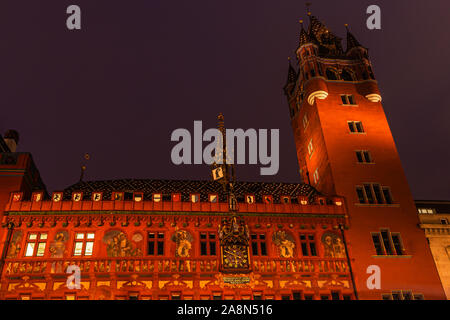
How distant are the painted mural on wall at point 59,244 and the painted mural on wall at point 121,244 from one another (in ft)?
8.80

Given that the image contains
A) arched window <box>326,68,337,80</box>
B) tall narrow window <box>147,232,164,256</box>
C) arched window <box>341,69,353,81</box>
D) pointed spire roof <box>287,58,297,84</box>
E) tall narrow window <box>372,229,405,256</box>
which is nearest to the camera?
tall narrow window <box>147,232,164,256</box>

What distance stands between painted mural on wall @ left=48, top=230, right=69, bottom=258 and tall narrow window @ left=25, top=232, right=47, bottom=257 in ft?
2.12

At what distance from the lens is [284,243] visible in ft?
109

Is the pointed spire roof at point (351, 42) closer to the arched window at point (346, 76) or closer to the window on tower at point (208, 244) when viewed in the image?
the arched window at point (346, 76)

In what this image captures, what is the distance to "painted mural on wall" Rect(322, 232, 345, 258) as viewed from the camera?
3328 cm

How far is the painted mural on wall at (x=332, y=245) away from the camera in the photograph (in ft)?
109

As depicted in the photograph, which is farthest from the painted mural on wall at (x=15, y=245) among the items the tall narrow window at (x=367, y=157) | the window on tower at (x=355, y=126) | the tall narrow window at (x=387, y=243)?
the window on tower at (x=355, y=126)

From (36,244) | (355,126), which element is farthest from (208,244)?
(355,126)

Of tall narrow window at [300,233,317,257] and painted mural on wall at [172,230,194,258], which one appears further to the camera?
tall narrow window at [300,233,317,257]

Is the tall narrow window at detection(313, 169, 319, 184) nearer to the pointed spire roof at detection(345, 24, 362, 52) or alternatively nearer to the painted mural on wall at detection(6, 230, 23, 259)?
the pointed spire roof at detection(345, 24, 362, 52)

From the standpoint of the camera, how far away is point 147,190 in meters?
38.4

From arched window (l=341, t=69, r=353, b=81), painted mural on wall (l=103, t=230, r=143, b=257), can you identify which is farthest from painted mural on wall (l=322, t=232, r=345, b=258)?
arched window (l=341, t=69, r=353, b=81)

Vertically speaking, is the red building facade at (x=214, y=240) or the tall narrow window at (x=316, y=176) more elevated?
the tall narrow window at (x=316, y=176)

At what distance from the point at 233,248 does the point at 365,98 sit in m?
21.7
